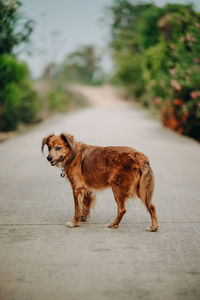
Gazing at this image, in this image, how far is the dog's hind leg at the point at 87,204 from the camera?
557cm

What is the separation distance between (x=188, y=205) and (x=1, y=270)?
3559 mm

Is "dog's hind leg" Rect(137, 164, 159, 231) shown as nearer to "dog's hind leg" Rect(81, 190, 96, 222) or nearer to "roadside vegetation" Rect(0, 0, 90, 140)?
"dog's hind leg" Rect(81, 190, 96, 222)

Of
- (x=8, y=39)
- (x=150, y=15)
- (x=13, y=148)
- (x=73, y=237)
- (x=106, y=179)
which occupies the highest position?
(x=150, y=15)

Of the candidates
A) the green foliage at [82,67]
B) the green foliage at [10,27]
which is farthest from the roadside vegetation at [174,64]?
the green foliage at [82,67]

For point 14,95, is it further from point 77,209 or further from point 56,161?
point 77,209

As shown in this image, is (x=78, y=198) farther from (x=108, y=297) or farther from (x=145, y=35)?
(x=145, y=35)

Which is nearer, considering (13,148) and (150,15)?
(13,148)

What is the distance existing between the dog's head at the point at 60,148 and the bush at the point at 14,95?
9.67 meters

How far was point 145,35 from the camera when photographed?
28859 millimetres

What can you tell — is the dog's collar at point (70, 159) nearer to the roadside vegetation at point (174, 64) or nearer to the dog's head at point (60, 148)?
the dog's head at point (60, 148)

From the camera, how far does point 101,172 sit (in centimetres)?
527

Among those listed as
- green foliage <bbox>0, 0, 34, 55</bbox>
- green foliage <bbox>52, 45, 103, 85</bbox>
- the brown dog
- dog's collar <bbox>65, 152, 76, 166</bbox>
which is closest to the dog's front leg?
the brown dog

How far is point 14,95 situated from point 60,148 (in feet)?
39.7

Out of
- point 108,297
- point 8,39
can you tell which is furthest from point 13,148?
point 108,297
